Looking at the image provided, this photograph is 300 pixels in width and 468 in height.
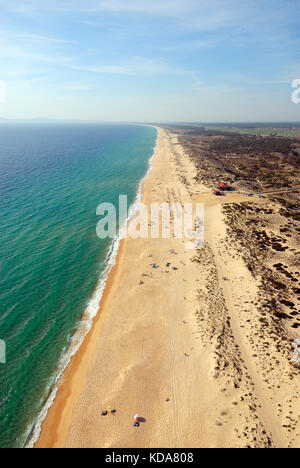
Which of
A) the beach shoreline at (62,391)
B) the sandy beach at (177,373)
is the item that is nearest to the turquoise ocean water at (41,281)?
the beach shoreline at (62,391)

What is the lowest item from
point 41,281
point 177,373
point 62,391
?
point 62,391

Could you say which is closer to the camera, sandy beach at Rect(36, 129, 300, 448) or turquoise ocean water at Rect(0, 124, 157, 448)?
sandy beach at Rect(36, 129, 300, 448)

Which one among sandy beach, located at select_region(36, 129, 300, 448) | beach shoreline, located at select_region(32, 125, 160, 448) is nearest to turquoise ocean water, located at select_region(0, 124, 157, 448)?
beach shoreline, located at select_region(32, 125, 160, 448)

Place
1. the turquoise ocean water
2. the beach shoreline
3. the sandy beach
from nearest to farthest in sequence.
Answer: the sandy beach
the beach shoreline
the turquoise ocean water

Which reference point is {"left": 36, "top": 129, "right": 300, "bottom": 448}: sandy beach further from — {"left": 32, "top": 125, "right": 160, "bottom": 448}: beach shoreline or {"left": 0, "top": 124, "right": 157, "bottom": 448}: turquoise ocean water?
{"left": 0, "top": 124, "right": 157, "bottom": 448}: turquoise ocean water

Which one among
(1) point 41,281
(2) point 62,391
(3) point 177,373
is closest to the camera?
(2) point 62,391

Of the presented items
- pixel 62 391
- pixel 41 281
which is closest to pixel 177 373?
pixel 62 391

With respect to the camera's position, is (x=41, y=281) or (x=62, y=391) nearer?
(x=62, y=391)

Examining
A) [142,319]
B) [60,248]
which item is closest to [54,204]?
[60,248]

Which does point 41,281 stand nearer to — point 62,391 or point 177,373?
point 62,391

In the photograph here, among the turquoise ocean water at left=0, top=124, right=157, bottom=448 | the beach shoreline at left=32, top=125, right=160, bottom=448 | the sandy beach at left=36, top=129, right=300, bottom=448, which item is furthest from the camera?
the turquoise ocean water at left=0, top=124, right=157, bottom=448
